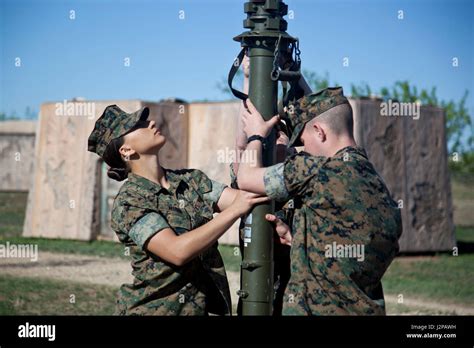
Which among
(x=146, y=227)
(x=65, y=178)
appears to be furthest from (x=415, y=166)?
(x=146, y=227)

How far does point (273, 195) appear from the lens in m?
4.48

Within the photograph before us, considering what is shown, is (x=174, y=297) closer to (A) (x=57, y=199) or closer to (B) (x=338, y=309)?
(B) (x=338, y=309)

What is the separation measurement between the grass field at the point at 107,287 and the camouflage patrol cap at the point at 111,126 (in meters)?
6.00

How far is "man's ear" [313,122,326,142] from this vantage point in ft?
15.0

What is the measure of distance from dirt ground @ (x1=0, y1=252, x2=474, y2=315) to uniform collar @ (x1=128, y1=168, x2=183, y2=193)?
6687 mm

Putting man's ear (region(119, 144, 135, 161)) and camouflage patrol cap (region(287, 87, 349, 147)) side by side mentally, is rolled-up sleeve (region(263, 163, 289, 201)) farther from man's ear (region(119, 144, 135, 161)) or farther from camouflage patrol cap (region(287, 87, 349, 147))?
man's ear (region(119, 144, 135, 161))

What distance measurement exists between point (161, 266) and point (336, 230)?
103 centimetres

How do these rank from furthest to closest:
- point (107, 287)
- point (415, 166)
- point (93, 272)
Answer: point (415, 166)
point (93, 272)
point (107, 287)

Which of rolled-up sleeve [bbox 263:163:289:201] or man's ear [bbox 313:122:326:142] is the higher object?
man's ear [bbox 313:122:326:142]

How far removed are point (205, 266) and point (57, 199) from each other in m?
15.6

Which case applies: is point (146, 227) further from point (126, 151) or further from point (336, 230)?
point (336, 230)

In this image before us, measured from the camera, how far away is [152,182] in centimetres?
502

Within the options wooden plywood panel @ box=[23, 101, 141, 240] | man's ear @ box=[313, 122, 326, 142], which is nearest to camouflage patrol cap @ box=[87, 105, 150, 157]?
man's ear @ box=[313, 122, 326, 142]
